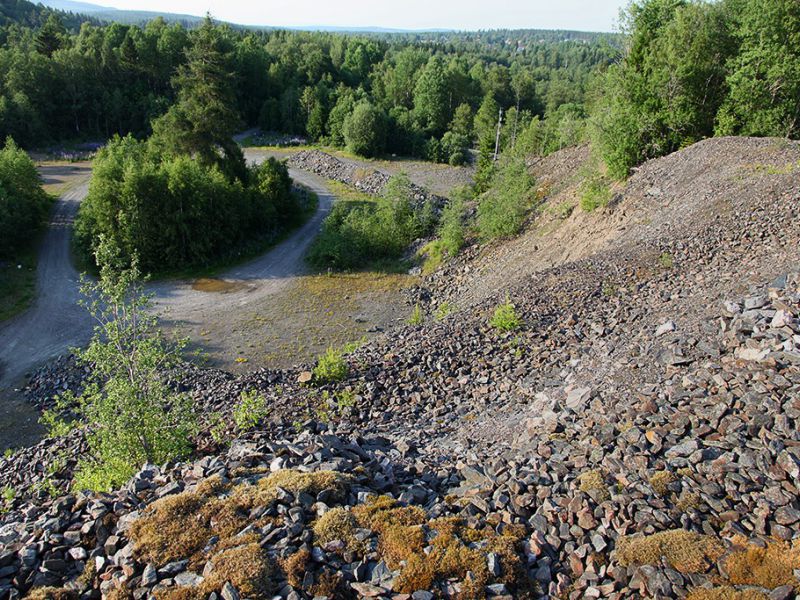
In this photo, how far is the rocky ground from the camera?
6230 mm

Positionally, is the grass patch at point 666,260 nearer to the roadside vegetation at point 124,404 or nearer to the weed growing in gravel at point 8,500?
the roadside vegetation at point 124,404

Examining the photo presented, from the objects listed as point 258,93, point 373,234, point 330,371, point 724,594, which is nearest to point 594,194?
point 373,234

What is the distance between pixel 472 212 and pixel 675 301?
17.8 meters

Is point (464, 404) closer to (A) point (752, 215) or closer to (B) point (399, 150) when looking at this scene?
(A) point (752, 215)

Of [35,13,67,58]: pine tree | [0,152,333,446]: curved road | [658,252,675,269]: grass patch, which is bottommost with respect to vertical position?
[0,152,333,446]: curved road

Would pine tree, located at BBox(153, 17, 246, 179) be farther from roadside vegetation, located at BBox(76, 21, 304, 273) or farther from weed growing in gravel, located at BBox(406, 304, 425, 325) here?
weed growing in gravel, located at BBox(406, 304, 425, 325)

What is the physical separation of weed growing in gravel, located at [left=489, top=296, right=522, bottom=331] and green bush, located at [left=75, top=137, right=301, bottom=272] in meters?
19.1

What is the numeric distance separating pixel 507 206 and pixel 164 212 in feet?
59.9

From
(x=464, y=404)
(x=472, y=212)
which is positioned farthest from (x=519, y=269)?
(x=464, y=404)

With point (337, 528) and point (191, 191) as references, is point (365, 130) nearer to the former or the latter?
point (191, 191)

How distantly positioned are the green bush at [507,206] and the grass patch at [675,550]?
823 inches

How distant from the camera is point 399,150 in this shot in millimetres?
57750

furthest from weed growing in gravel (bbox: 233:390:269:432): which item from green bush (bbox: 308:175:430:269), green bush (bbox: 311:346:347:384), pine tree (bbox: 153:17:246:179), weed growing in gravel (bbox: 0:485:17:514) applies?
pine tree (bbox: 153:17:246:179)

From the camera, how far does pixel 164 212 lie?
92.6 ft
